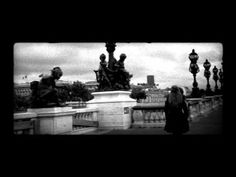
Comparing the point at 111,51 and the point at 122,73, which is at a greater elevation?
the point at 111,51

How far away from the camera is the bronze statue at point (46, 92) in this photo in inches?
359

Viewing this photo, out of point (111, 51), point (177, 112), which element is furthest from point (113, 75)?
point (177, 112)

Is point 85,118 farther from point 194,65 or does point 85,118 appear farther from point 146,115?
point 194,65

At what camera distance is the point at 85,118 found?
1261 cm

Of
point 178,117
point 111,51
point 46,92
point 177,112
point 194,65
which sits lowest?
point 178,117

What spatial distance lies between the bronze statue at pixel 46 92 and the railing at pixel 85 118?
6.50ft

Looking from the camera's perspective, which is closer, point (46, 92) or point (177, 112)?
point (177, 112)

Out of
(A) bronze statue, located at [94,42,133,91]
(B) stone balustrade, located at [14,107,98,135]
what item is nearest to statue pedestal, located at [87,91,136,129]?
(A) bronze statue, located at [94,42,133,91]

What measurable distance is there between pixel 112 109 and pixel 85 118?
5.26ft

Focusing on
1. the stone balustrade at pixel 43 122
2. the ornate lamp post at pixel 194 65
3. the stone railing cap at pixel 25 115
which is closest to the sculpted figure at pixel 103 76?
the stone balustrade at pixel 43 122

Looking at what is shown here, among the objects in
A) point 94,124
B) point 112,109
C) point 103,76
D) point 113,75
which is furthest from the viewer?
point 113,75

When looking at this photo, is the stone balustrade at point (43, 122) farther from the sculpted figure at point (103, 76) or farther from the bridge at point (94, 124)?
the sculpted figure at point (103, 76)

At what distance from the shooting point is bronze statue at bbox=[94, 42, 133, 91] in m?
14.4
